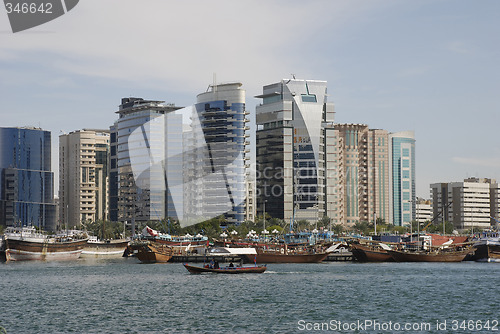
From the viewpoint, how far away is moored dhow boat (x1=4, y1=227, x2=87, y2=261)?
530 ft

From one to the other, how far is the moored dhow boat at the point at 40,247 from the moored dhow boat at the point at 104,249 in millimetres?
6360

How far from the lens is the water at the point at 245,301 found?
2377 inches

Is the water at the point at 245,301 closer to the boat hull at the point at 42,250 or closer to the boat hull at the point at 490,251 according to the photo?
the boat hull at the point at 490,251

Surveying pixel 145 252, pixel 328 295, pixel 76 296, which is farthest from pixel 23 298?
pixel 145 252

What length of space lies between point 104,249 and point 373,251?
7155 centimetres

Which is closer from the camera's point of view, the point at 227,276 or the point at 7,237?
the point at 227,276

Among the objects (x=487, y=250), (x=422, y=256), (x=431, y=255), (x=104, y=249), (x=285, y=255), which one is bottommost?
(x=104, y=249)

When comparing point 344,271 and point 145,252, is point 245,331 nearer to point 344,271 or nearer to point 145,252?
point 344,271

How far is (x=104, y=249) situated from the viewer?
186 m

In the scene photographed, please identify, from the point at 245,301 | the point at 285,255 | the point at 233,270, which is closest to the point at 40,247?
the point at 285,255

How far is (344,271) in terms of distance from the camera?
387 ft

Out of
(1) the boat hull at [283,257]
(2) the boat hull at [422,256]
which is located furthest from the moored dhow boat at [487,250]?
(1) the boat hull at [283,257]

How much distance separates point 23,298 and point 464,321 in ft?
146

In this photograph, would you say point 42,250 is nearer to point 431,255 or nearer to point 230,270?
point 230,270
